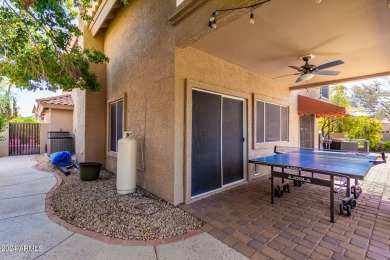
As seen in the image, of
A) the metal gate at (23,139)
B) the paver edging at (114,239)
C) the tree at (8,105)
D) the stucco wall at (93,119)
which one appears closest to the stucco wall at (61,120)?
the metal gate at (23,139)

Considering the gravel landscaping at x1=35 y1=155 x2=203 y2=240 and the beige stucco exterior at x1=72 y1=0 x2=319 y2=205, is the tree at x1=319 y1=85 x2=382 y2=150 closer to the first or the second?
the beige stucco exterior at x1=72 y1=0 x2=319 y2=205

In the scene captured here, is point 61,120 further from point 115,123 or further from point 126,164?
point 126,164

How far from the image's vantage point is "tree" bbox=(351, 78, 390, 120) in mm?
24406

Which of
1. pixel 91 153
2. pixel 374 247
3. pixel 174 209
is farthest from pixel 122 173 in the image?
pixel 374 247

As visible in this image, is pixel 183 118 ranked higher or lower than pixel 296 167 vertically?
higher

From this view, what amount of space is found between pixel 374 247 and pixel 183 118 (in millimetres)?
4043

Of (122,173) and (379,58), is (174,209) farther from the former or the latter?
(379,58)

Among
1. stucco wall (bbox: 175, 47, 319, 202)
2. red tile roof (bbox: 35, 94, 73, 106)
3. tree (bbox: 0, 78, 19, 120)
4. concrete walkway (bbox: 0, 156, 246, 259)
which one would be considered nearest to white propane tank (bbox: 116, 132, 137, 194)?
stucco wall (bbox: 175, 47, 319, 202)

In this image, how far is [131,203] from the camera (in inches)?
180

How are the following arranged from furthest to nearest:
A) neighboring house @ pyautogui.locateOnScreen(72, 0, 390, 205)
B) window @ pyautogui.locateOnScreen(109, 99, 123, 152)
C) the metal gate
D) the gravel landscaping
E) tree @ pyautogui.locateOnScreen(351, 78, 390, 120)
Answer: tree @ pyautogui.locateOnScreen(351, 78, 390, 120) < the metal gate < window @ pyautogui.locateOnScreen(109, 99, 123, 152) < neighboring house @ pyautogui.locateOnScreen(72, 0, 390, 205) < the gravel landscaping

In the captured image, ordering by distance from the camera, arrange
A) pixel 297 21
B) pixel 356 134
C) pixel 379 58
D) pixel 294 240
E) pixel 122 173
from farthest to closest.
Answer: pixel 356 134
pixel 379 58
pixel 122 173
pixel 297 21
pixel 294 240

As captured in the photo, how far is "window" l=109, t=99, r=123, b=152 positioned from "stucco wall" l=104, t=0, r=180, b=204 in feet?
1.39

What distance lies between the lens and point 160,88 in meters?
4.91

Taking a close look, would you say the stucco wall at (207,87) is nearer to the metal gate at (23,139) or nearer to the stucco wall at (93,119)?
the stucco wall at (93,119)
